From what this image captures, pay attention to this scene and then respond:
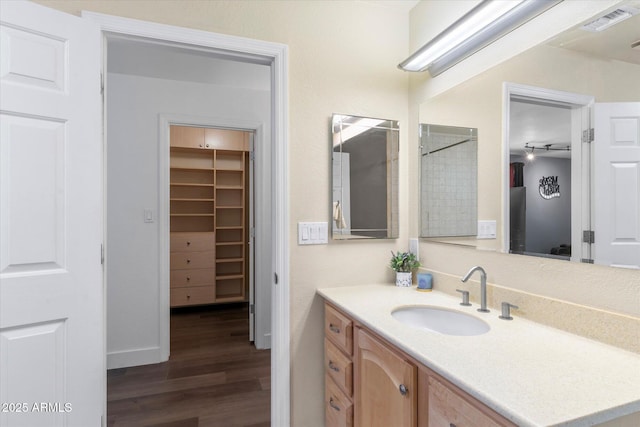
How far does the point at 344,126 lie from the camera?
183 centimetres

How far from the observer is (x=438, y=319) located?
150cm

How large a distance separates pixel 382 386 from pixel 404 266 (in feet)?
Answer: 2.59

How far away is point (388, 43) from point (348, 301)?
58.3 inches

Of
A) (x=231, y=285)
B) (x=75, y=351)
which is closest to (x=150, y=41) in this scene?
(x=75, y=351)

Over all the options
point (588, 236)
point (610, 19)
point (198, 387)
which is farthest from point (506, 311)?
point (198, 387)

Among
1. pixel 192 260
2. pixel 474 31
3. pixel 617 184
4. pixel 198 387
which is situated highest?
pixel 474 31

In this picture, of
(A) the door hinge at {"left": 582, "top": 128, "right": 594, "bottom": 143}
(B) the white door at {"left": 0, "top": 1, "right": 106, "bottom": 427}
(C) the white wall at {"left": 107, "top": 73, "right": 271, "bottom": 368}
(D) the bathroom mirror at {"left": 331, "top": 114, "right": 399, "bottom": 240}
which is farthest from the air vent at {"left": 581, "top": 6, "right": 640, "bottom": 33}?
(C) the white wall at {"left": 107, "top": 73, "right": 271, "bottom": 368}

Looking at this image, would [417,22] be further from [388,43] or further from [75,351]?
[75,351]

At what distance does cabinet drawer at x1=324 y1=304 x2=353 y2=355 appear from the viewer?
1.46 m

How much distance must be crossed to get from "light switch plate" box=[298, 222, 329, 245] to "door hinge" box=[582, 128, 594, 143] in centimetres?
114

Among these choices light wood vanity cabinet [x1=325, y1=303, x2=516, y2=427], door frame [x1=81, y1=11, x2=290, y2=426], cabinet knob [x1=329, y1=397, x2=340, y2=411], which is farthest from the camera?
door frame [x1=81, y1=11, x2=290, y2=426]

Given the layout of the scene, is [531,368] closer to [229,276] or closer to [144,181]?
[144,181]

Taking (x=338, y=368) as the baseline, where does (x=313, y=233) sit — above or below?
above

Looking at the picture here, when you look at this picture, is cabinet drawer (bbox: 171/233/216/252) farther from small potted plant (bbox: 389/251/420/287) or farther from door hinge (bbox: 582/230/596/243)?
door hinge (bbox: 582/230/596/243)
